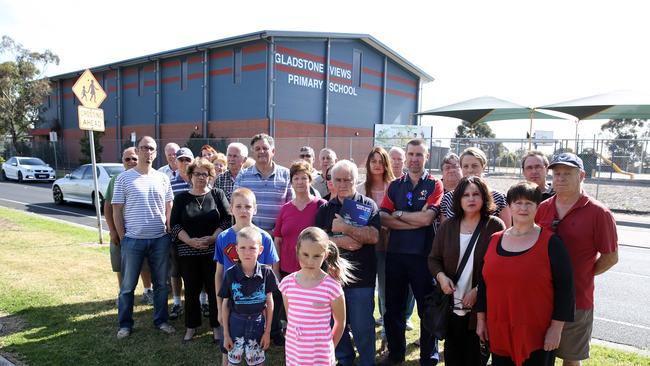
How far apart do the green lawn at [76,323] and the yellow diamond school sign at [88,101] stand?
2573mm

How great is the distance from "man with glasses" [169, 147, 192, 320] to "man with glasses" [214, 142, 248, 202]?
0.40m

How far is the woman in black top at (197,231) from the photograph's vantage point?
4363 mm

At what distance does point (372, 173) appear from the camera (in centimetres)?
450

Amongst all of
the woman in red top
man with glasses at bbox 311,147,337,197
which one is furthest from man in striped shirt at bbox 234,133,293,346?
the woman in red top

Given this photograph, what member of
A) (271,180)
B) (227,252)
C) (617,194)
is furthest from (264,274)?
(617,194)

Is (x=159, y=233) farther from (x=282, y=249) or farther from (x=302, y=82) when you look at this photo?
(x=302, y=82)

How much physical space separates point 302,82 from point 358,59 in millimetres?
5118

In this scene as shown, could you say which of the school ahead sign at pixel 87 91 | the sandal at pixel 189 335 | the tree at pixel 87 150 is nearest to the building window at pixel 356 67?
the tree at pixel 87 150

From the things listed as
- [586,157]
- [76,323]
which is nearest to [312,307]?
[76,323]

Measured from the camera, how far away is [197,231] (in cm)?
439

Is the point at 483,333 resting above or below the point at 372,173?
below

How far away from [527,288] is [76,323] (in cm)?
469

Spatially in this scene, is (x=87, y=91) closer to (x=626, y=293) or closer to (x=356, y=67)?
(x=626, y=293)

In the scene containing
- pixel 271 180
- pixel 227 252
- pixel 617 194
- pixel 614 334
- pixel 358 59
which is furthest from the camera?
pixel 358 59
